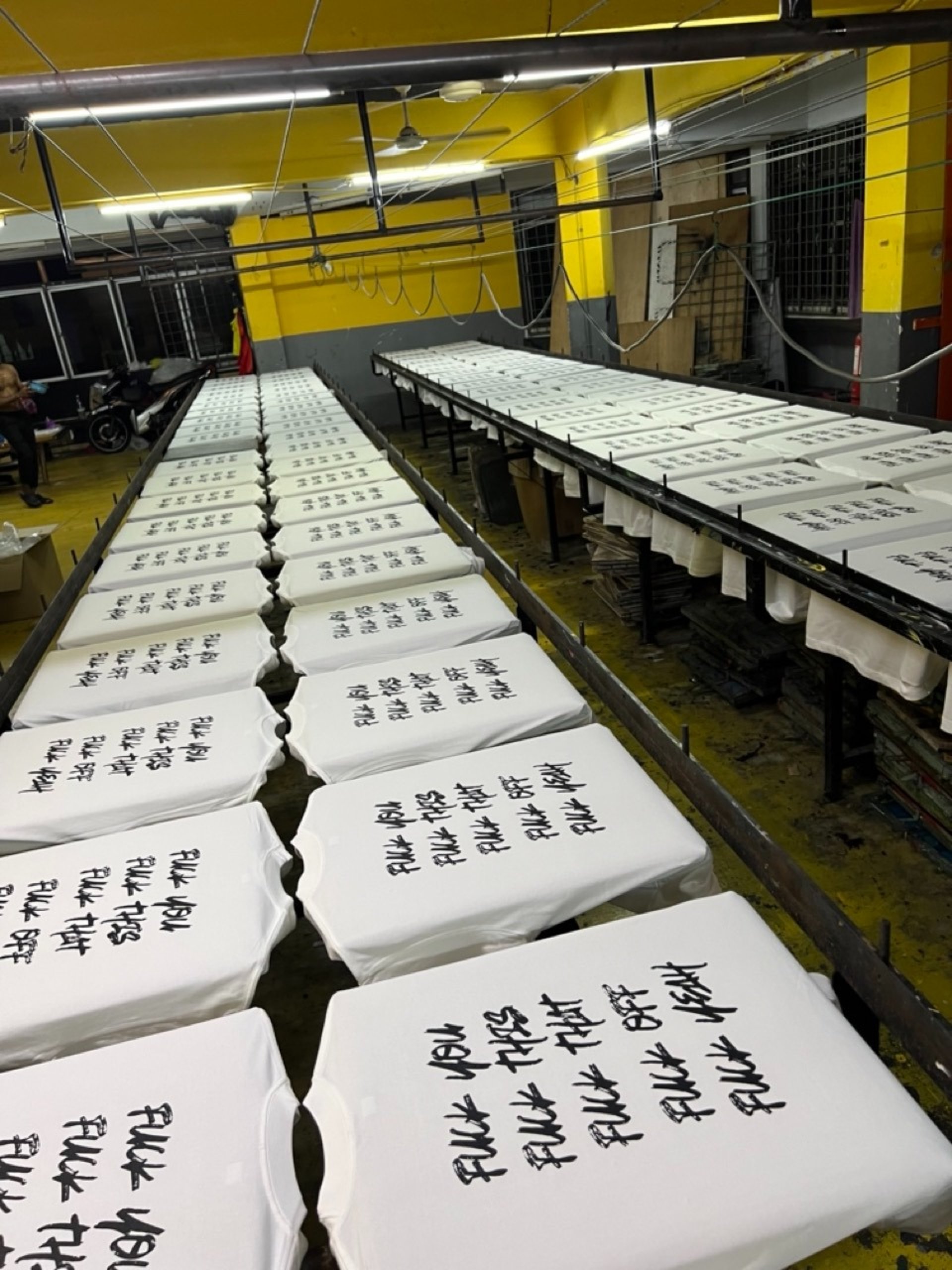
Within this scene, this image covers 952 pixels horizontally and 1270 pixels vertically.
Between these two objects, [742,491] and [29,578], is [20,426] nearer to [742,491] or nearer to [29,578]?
[29,578]

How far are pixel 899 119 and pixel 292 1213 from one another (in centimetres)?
568

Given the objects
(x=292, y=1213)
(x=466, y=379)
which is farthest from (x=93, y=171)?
(x=292, y=1213)

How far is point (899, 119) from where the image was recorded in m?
4.68

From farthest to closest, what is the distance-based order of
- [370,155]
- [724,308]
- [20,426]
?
[20,426] → [724,308] → [370,155]

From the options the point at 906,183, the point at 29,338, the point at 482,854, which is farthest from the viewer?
the point at 29,338

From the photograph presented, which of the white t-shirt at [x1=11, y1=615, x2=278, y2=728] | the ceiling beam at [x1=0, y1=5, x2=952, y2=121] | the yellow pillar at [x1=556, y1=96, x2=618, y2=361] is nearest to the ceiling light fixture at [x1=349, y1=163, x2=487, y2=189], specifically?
the yellow pillar at [x1=556, y1=96, x2=618, y2=361]

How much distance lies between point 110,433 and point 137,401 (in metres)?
0.58

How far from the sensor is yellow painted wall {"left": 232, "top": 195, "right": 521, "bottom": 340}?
35.4 ft

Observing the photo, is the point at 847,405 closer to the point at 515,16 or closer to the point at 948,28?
the point at 948,28

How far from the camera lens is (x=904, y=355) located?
498 cm

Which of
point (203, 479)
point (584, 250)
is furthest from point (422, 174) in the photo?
point (203, 479)

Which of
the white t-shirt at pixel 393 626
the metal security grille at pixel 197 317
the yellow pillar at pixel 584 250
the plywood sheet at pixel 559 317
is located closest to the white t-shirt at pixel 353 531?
the white t-shirt at pixel 393 626

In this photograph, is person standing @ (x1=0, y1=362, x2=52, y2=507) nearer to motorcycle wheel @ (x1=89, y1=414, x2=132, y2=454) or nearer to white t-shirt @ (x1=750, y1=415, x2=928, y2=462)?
motorcycle wheel @ (x1=89, y1=414, x2=132, y2=454)

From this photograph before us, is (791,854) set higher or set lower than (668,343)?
lower
